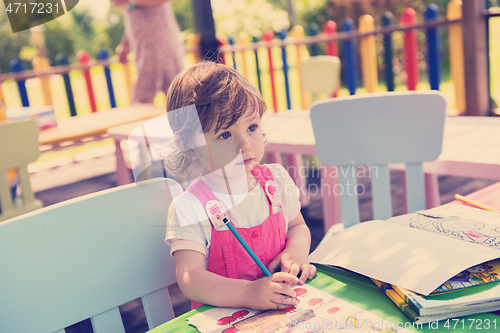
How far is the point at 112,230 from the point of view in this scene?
86cm

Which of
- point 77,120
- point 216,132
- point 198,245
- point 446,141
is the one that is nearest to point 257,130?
point 216,132

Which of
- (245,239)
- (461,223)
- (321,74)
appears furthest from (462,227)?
(321,74)

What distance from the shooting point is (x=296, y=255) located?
0.91 m

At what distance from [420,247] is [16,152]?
170cm

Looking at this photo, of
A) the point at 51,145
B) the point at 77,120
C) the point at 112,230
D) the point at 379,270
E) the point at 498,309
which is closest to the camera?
the point at 498,309

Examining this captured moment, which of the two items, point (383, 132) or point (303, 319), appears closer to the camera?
point (303, 319)

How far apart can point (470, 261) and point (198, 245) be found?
477 millimetres

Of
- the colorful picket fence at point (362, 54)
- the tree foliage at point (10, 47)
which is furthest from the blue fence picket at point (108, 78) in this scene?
the tree foliage at point (10, 47)

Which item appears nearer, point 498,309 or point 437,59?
point 498,309

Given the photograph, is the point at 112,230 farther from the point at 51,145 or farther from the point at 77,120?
the point at 77,120

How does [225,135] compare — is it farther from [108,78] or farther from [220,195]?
[108,78]

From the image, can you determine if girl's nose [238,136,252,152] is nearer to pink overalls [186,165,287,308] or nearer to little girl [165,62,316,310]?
little girl [165,62,316,310]

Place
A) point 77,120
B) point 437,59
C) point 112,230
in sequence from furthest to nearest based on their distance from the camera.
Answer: point 437,59 < point 77,120 < point 112,230

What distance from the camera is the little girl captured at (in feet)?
2.85
